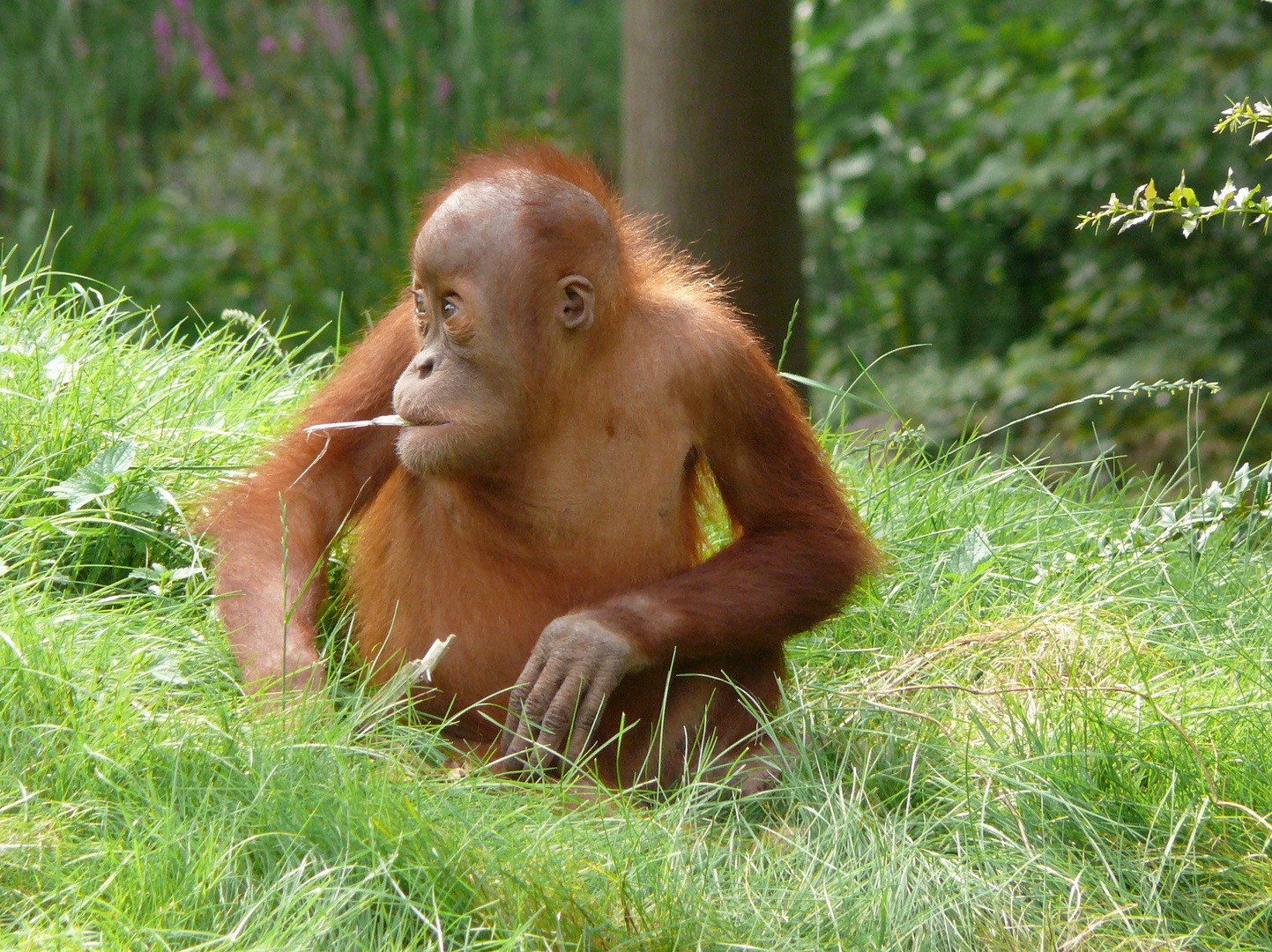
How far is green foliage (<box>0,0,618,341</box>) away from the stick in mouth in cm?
410

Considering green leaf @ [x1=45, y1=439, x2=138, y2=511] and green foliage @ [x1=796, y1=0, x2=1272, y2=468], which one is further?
green foliage @ [x1=796, y1=0, x2=1272, y2=468]

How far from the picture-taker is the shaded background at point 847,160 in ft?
22.3

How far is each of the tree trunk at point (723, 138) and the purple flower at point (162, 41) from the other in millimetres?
4859

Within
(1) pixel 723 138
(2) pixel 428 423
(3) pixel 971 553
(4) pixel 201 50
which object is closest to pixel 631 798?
(2) pixel 428 423

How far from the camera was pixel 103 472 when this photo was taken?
3.00 metres

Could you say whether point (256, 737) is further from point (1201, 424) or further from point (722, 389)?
point (1201, 424)

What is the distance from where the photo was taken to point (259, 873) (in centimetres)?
207

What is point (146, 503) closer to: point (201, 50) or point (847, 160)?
point (201, 50)

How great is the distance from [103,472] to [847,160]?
665 centimetres

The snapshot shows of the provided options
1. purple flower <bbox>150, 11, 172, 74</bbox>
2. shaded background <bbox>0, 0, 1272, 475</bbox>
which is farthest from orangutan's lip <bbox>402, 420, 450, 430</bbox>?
purple flower <bbox>150, 11, 172, 74</bbox>

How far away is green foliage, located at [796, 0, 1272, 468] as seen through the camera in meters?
6.70

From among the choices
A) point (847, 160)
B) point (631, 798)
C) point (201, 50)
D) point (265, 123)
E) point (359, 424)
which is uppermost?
point (201, 50)

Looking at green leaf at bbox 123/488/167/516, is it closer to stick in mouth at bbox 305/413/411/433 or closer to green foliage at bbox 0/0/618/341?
stick in mouth at bbox 305/413/411/433

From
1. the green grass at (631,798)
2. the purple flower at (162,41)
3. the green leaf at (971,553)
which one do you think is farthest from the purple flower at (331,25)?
the green leaf at (971,553)
